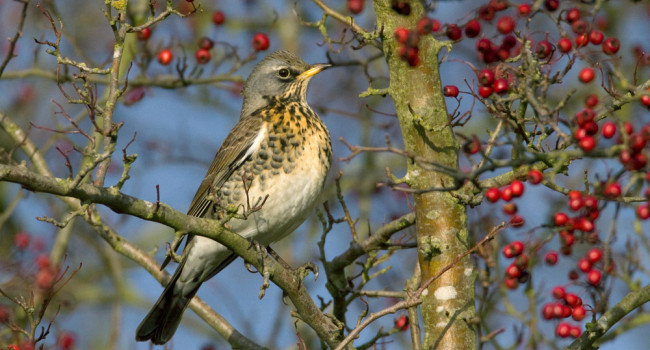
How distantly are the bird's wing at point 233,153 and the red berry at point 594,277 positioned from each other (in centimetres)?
210

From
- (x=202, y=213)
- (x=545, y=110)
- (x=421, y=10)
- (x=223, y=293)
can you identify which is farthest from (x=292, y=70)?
(x=545, y=110)

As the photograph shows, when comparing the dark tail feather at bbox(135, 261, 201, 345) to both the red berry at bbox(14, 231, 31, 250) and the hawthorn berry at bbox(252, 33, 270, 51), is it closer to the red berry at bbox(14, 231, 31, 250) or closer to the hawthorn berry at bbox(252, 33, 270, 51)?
the red berry at bbox(14, 231, 31, 250)

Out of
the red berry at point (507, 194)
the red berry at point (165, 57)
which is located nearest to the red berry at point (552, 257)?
the red berry at point (507, 194)

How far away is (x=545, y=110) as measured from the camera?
7.64ft

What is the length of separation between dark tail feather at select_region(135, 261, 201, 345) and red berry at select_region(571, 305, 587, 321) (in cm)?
242

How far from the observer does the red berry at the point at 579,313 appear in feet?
11.0

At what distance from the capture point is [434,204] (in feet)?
11.7

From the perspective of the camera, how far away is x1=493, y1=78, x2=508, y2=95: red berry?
2.87 meters

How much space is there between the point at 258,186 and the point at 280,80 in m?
1.02

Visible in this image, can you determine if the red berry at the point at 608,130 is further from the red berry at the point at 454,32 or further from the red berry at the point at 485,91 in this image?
the red berry at the point at 454,32

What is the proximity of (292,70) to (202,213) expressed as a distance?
4.02ft

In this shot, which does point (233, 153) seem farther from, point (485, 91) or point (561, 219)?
point (561, 219)

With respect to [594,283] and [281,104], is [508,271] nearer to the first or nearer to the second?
[594,283]

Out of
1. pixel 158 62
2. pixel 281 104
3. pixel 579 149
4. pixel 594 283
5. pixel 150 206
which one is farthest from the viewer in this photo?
pixel 158 62
